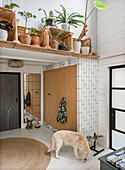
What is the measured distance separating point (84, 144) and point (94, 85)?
1398 millimetres

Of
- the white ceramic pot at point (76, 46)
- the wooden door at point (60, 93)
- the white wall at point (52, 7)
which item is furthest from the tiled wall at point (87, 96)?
the white wall at point (52, 7)

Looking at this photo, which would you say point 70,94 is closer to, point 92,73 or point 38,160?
point 92,73

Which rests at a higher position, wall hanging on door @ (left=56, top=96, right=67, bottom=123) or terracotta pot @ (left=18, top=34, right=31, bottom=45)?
terracotta pot @ (left=18, top=34, right=31, bottom=45)

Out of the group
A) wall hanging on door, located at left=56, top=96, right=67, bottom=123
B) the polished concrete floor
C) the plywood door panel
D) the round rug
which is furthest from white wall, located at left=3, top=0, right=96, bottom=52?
the round rug

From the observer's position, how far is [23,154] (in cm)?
263

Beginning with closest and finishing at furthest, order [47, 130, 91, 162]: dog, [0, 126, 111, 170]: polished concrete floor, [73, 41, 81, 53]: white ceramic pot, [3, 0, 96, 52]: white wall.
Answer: [0, 126, 111, 170]: polished concrete floor < [47, 130, 91, 162]: dog < [3, 0, 96, 52]: white wall < [73, 41, 81, 53]: white ceramic pot

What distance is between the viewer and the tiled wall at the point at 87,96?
282cm

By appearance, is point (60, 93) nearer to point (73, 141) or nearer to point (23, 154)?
point (73, 141)

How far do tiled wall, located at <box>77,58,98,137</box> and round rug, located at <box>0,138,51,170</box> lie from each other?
0.99 meters

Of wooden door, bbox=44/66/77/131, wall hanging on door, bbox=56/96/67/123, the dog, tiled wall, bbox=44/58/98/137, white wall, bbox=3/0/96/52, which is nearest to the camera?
the dog

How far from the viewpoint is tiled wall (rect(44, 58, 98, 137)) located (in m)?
2.82

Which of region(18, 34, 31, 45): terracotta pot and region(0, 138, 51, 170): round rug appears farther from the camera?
region(0, 138, 51, 170): round rug

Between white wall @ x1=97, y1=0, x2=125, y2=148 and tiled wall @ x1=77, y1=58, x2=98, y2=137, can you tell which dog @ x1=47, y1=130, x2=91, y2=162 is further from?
white wall @ x1=97, y1=0, x2=125, y2=148

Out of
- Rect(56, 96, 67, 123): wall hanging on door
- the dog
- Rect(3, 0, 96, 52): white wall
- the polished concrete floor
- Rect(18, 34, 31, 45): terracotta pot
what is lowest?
the polished concrete floor
